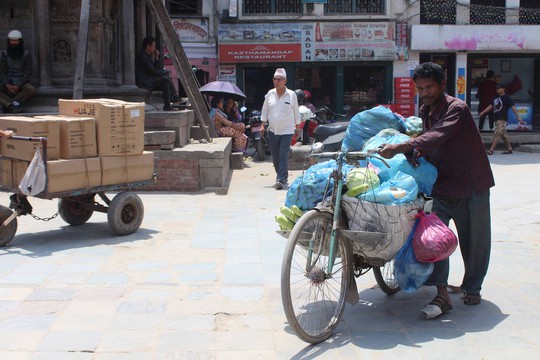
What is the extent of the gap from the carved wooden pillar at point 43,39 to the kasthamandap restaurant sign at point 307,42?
11189 mm

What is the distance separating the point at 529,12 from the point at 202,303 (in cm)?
2109

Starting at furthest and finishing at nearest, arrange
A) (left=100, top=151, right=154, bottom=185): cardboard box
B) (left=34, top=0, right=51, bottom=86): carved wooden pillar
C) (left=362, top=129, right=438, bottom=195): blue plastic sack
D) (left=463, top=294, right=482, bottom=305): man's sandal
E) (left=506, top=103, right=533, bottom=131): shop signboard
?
(left=506, top=103, right=533, bottom=131): shop signboard < (left=34, top=0, right=51, bottom=86): carved wooden pillar < (left=100, top=151, right=154, bottom=185): cardboard box < (left=463, top=294, right=482, bottom=305): man's sandal < (left=362, top=129, right=438, bottom=195): blue plastic sack

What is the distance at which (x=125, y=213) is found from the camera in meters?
7.24

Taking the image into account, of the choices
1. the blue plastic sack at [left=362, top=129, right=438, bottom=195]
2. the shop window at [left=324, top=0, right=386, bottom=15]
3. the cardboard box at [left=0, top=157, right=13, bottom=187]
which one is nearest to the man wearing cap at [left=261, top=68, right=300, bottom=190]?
the cardboard box at [left=0, top=157, right=13, bottom=187]

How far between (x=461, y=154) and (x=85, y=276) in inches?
124

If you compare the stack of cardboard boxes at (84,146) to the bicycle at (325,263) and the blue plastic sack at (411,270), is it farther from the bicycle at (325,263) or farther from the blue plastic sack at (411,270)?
the blue plastic sack at (411,270)

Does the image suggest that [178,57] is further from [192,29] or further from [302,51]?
[302,51]

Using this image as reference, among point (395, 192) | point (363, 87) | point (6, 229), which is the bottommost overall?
point (6, 229)

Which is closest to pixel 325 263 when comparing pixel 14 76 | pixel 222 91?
pixel 14 76

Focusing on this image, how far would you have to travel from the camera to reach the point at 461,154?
4.76 meters

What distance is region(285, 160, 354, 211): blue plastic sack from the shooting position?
4492mm

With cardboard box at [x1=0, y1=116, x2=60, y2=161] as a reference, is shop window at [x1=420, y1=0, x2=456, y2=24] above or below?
above

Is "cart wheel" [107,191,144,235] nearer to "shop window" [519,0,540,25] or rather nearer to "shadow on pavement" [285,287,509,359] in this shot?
"shadow on pavement" [285,287,509,359]

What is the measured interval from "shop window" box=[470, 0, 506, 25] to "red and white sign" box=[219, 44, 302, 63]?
6.04 m
